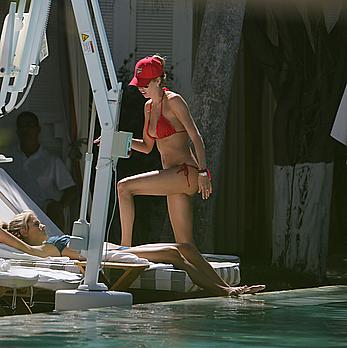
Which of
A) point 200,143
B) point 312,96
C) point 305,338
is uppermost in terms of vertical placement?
point 312,96

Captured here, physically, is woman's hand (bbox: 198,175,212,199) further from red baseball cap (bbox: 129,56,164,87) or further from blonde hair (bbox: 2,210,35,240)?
blonde hair (bbox: 2,210,35,240)

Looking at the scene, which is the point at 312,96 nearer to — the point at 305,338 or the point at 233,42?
the point at 233,42

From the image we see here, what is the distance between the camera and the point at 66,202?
1245cm

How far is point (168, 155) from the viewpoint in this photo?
350 inches

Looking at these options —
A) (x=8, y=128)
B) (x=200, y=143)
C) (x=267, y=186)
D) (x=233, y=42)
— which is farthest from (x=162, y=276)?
(x=267, y=186)

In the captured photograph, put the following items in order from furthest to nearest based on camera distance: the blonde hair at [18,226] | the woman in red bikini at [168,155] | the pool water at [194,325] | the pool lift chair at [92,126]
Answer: the blonde hair at [18,226] < the woman in red bikini at [168,155] < the pool lift chair at [92,126] < the pool water at [194,325]

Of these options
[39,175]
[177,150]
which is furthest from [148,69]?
[39,175]

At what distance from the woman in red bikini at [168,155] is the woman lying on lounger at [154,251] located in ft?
0.55

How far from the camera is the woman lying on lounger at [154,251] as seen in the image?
872 centimetres

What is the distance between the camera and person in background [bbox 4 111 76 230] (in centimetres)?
1238

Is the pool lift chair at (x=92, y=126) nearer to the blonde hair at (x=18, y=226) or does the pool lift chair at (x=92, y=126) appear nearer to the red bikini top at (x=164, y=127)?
the red bikini top at (x=164, y=127)

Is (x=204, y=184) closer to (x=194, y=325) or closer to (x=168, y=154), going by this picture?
(x=168, y=154)

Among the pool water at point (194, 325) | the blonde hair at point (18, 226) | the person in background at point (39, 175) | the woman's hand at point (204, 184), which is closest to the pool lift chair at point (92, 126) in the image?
the pool water at point (194, 325)

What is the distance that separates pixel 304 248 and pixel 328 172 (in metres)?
0.72
